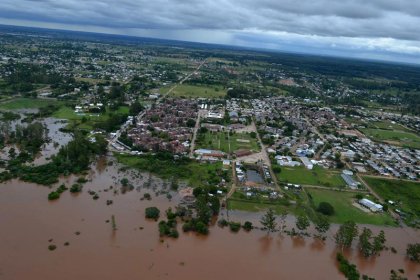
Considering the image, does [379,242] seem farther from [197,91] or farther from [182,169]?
[197,91]

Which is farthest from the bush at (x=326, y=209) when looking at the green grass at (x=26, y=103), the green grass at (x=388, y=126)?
the green grass at (x=26, y=103)

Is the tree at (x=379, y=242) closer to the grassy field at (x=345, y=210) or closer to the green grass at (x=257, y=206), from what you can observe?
the grassy field at (x=345, y=210)

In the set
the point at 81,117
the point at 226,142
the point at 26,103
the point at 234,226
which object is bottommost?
the point at 234,226

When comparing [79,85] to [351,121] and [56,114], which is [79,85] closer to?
[56,114]

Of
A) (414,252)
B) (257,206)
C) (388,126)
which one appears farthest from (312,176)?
(388,126)

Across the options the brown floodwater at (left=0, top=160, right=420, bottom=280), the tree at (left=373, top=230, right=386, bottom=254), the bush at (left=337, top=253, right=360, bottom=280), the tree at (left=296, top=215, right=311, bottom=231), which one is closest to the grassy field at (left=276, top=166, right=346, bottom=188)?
the brown floodwater at (left=0, top=160, right=420, bottom=280)

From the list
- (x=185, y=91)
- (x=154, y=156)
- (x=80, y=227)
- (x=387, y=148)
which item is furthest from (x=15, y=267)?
(x=185, y=91)
